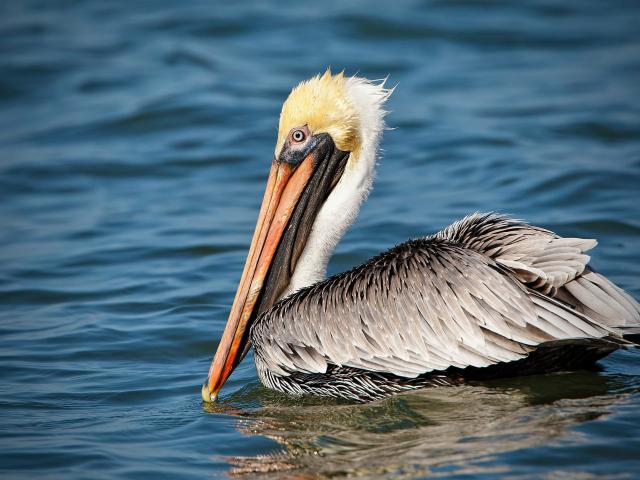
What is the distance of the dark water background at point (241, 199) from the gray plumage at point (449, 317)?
0.59 feet

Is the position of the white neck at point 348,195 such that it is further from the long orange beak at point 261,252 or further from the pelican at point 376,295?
the long orange beak at point 261,252

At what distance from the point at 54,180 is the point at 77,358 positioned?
3994 mm

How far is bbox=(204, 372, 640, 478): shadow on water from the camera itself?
446 centimetres

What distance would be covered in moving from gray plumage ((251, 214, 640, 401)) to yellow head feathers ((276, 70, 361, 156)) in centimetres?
81

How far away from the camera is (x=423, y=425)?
491 cm

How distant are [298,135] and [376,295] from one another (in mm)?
1132

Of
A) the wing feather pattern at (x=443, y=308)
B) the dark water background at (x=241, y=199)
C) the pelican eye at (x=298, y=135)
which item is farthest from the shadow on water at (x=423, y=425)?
the pelican eye at (x=298, y=135)

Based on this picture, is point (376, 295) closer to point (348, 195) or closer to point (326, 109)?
point (348, 195)

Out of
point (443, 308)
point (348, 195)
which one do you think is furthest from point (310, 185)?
point (443, 308)

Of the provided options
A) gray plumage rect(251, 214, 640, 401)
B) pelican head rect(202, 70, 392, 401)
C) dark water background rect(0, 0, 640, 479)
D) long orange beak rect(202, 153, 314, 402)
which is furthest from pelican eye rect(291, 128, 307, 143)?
dark water background rect(0, 0, 640, 479)

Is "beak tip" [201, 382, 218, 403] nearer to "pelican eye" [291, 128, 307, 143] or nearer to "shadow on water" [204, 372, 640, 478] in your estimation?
"shadow on water" [204, 372, 640, 478]

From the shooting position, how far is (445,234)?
18.4ft

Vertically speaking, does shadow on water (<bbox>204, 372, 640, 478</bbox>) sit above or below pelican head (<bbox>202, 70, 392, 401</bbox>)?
below

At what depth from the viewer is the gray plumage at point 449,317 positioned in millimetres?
4805
